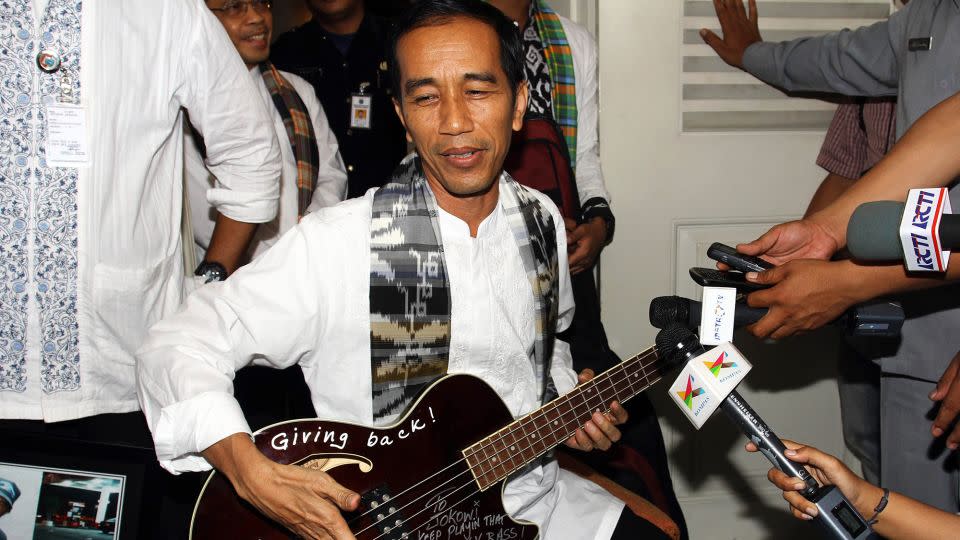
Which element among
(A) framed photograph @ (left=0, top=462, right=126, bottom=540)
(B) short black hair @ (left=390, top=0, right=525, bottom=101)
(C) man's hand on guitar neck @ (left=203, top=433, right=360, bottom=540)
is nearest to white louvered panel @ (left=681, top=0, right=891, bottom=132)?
(B) short black hair @ (left=390, top=0, right=525, bottom=101)

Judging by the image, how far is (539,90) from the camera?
2.59 metres

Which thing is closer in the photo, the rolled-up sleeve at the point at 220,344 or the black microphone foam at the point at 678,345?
the black microphone foam at the point at 678,345

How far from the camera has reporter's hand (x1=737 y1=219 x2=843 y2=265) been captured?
6.20 feet

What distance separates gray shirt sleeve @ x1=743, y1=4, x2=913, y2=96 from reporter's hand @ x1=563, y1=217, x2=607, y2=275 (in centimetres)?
77

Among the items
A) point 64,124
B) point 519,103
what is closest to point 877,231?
point 519,103

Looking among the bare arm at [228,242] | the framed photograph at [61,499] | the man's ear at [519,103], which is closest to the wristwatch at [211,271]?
the bare arm at [228,242]

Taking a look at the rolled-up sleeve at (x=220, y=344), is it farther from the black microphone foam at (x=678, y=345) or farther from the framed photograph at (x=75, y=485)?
the black microphone foam at (x=678, y=345)

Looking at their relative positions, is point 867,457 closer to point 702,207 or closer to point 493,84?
point 702,207

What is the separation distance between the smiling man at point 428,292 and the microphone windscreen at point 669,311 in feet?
1.58

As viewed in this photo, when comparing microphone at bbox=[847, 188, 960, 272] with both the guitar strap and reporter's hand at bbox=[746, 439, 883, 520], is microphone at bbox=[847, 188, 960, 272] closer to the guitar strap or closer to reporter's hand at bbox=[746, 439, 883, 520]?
reporter's hand at bbox=[746, 439, 883, 520]

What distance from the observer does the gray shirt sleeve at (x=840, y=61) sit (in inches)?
91.7

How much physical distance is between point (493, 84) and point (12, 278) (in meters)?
1.07

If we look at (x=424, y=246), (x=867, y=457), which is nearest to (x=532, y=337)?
(x=424, y=246)

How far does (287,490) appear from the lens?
1413 millimetres
